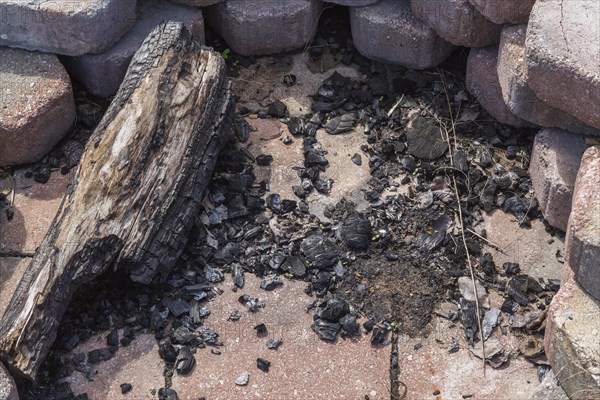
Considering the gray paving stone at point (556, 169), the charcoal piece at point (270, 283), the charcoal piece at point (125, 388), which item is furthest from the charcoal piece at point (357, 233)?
the charcoal piece at point (125, 388)

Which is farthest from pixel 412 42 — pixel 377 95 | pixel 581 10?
pixel 581 10

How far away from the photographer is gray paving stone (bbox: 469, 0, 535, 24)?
4.48 meters

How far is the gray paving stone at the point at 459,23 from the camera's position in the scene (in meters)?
4.72

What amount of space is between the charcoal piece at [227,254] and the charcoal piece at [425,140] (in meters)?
0.92

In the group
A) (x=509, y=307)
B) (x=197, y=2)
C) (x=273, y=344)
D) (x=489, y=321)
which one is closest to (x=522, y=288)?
(x=509, y=307)

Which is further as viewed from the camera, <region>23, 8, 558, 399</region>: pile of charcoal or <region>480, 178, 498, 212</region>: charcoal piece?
<region>480, 178, 498, 212</region>: charcoal piece

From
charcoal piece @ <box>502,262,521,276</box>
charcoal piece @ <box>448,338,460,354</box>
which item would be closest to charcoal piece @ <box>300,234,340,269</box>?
charcoal piece @ <box>448,338,460,354</box>

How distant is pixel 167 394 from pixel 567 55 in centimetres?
196

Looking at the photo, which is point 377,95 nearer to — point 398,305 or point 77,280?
point 398,305

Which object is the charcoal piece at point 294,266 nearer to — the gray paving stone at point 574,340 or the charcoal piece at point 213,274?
the charcoal piece at point 213,274

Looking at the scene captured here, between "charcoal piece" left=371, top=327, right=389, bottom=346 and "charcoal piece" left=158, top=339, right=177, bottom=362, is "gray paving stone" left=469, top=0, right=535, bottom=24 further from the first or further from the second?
"charcoal piece" left=158, top=339, right=177, bottom=362

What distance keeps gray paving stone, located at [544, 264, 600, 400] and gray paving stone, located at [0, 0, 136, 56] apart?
88.9 inches

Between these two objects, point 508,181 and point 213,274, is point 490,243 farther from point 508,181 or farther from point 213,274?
point 213,274

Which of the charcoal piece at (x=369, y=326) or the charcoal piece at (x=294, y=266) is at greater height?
the charcoal piece at (x=294, y=266)
